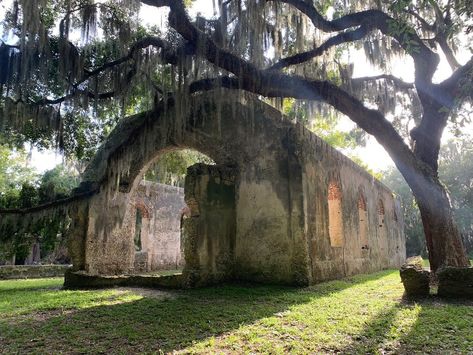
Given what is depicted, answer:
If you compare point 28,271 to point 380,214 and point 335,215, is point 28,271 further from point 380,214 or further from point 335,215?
point 380,214

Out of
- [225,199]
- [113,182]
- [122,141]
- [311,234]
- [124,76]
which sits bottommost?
[311,234]

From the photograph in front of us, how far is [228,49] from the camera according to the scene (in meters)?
7.18

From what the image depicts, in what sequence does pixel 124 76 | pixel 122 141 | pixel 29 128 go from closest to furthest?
1. pixel 124 76
2. pixel 122 141
3. pixel 29 128

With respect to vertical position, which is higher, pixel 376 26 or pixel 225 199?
pixel 376 26

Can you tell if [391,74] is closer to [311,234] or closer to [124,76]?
[311,234]

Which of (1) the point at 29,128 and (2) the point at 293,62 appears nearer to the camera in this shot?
(2) the point at 293,62

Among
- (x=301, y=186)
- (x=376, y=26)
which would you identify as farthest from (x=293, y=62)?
(x=301, y=186)

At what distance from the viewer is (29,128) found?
→ 39.0ft

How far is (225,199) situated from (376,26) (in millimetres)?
4832

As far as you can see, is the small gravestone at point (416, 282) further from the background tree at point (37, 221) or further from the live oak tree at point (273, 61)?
the background tree at point (37, 221)

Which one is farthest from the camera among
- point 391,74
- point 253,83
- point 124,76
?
point 391,74

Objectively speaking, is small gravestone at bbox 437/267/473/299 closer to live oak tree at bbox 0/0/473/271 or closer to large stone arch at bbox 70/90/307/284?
live oak tree at bbox 0/0/473/271

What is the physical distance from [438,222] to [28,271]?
550 inches

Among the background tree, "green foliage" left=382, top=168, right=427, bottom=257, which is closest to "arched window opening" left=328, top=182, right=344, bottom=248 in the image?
the background tree
